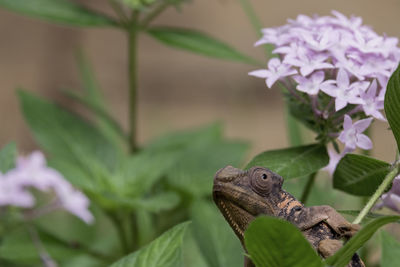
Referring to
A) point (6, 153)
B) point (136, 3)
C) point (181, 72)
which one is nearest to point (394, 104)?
point (6, 153)

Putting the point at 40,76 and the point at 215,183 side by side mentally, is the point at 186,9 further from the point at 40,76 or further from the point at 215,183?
the point at 215,183

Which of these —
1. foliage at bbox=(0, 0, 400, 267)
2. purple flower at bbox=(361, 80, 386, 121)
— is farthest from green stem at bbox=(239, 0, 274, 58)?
purple flower at bbox=(361, 80, 386, 121)

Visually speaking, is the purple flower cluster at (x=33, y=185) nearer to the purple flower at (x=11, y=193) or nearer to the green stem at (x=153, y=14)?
the purple flower at (x=11, y=193)

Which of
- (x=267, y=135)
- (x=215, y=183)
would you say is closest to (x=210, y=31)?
(x=267, y=135)

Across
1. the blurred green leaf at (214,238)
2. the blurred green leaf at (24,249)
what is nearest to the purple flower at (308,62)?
the blurred green leaf at (214,238)

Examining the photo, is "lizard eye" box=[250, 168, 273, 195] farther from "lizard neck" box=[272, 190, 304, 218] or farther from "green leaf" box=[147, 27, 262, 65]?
"green leaf" box=[147, 27, 262, 65]

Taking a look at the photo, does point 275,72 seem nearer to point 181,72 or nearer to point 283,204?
point 283,204
